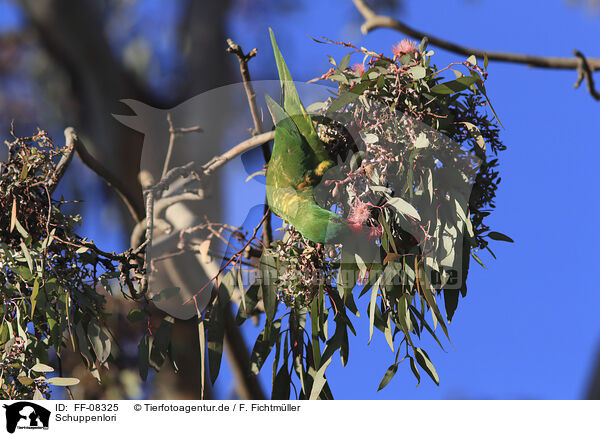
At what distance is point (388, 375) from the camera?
31.8 inches

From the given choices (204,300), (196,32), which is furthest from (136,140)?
(204,300)

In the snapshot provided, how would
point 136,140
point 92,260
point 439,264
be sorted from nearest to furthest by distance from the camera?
point 439,264, point 92,260, point 136,140

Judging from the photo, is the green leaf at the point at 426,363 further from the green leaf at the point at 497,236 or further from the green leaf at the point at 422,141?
the green leaf at the point at 422,141

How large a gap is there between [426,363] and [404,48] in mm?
443

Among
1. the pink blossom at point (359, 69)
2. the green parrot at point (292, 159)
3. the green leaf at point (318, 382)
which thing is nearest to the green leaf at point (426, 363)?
the green leaf at point (318, 382)

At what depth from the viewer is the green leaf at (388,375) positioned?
2.63 feet

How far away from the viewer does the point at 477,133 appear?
0.74 meters

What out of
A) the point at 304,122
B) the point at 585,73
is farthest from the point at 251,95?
the point at 585,73

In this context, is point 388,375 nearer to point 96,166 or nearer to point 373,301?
point 373,301

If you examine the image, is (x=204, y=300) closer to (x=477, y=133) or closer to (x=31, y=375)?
(x=31, y=375)

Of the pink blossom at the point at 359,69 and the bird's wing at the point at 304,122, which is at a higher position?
the pink blossom at the point at 359,69

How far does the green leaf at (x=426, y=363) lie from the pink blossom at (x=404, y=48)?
42 centimetres

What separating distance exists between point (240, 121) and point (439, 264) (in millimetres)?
1536

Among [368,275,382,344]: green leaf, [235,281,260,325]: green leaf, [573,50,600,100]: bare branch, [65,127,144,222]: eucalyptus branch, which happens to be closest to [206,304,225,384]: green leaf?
[235,281,260,325]: green leaf
